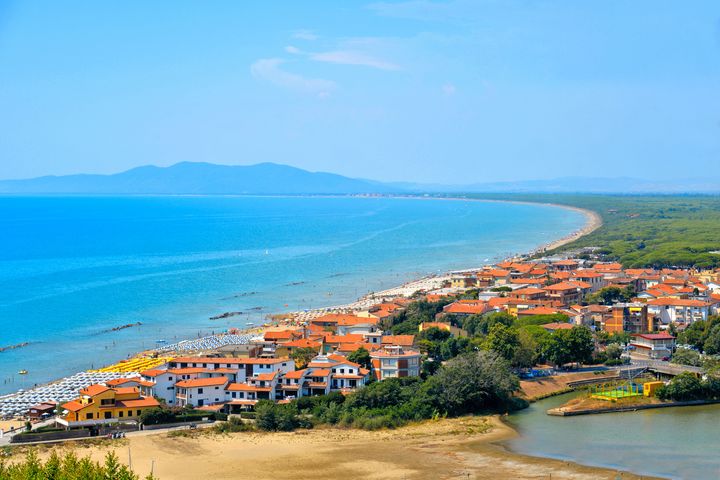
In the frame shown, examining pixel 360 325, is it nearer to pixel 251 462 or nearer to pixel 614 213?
pixel 251 462

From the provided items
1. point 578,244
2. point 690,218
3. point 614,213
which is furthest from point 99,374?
point 614,213

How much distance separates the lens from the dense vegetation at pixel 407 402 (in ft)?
95.7

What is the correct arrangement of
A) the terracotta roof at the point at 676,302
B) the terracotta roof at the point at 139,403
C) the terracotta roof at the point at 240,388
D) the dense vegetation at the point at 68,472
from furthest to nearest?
the terracotta roof at the point at 676,302, the terracotta roof at the point at 240,388, the terracotta roof at the point at 139,403, the dense vegetation at the point at 68,472

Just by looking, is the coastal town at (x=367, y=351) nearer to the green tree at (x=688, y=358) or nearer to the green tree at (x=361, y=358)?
the green tree at (x=361, y=358)

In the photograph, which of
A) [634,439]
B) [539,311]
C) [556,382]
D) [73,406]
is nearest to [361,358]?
[556,382]

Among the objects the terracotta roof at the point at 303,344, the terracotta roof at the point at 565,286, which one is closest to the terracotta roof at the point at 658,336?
the terracotta roof at the point at 565,286

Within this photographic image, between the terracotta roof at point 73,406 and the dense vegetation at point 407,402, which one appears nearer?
the terracotta roof at point 73,406

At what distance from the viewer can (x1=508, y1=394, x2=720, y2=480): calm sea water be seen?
962 inches

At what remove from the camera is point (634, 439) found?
2731 centimetres

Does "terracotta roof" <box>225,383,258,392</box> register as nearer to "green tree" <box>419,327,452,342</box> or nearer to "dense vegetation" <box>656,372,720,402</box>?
"green tree" <box>419,327,452,342</box>

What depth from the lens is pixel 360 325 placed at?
42594 mm

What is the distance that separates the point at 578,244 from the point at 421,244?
20.7m

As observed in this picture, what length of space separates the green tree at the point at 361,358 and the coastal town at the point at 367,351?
0.05 m

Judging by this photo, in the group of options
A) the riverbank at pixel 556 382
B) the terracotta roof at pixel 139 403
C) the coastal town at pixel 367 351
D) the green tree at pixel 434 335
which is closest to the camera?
the terracotta roof at pixel 139 403
